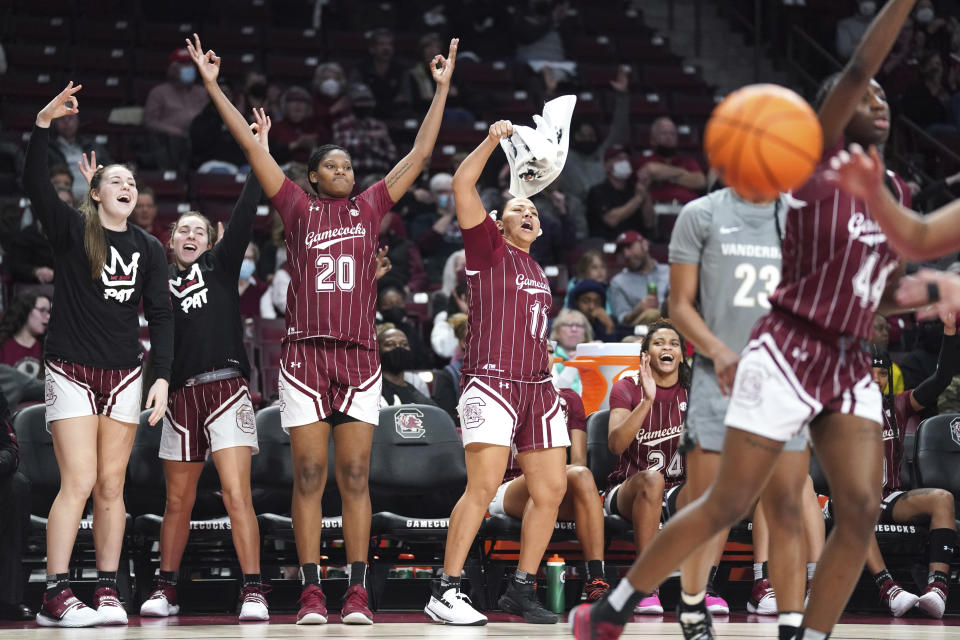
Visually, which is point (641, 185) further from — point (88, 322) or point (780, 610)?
point (780, 610)

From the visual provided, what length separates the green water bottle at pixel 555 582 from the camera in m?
6.25

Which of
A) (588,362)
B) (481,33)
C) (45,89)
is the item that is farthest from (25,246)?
(481,33)

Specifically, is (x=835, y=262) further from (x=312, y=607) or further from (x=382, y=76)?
(x=382, y=76)

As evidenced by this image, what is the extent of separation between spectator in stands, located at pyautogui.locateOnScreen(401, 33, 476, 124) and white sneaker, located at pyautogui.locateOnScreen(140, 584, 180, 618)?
7698 mm

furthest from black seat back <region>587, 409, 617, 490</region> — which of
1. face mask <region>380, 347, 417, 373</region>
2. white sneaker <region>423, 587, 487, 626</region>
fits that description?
white sneaker <region>423, 587, 487, 626</region>

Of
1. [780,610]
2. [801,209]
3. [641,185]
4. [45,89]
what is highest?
[45,89]

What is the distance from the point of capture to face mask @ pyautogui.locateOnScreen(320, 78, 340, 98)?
39.5 ft

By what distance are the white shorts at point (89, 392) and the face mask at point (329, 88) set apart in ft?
22.4

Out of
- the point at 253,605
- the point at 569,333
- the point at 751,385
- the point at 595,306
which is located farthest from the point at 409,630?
the point at 595,306

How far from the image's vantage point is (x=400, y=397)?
7.49m

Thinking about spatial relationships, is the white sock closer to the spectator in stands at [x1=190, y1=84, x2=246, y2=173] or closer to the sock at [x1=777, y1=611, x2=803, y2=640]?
the sock at [x1=777, y1=611, x2=803, y2=640]

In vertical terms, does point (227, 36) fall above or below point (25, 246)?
above

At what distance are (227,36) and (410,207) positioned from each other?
12.4 feet

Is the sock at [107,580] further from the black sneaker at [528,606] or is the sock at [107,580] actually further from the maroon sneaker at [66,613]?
the black sneaker at [528,606]
